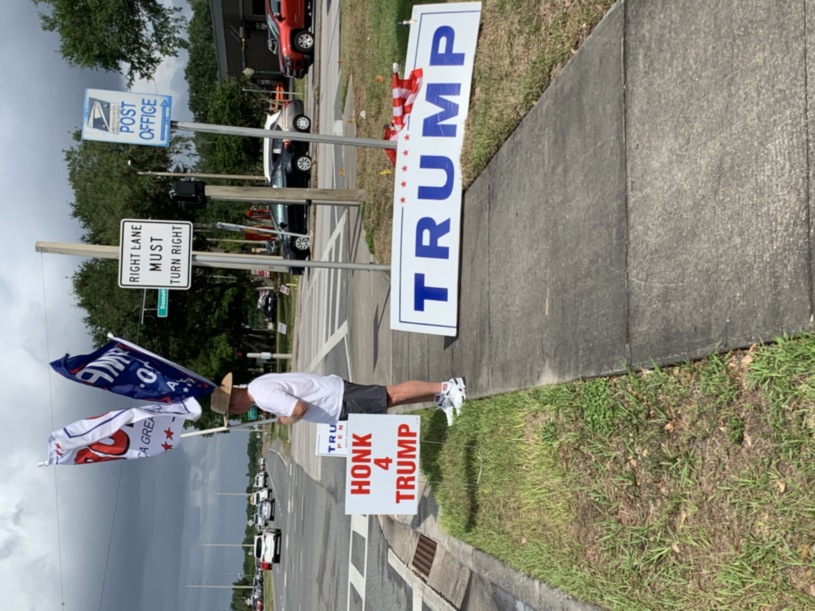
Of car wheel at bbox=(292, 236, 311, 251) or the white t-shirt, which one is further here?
car wheel at bbox=(292, 236, 311, 251)

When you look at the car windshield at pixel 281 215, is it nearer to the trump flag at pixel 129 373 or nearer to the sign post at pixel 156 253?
the sign post at pixel 156 253

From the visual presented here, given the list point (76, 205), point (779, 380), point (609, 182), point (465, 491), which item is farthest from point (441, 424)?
point (76, 205)

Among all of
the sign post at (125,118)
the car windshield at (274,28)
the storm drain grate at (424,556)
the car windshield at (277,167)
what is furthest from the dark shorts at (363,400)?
the car windshield at (274,28)

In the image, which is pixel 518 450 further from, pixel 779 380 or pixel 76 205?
pixel 76 205

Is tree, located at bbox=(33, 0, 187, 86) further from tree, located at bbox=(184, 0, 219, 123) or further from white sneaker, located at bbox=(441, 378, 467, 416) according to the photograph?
white sneaker, located at bbox=(441, 378, 467, 416)

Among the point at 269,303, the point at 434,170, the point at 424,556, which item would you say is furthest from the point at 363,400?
the point at 269,303

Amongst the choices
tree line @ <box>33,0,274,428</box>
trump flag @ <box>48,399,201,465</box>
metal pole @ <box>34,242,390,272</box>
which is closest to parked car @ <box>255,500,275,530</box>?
tree line @ <box>33,0,274,428</box>

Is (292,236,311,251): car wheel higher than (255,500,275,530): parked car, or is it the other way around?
(292,236,311,251): car wheel

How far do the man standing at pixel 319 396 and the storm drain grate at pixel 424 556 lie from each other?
4.89 feet

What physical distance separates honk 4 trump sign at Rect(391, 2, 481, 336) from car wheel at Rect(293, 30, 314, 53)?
63.5 ft

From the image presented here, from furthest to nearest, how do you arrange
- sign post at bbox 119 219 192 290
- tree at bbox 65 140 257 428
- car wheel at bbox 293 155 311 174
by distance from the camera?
tree at bbox 65 140 257 428, car wheel at bbox 293 155 311 174, sign post at bbox 119 219 192 290

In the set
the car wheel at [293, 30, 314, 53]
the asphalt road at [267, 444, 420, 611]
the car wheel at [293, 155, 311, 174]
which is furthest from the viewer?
the car wheel at [293, 30, 314, 53]

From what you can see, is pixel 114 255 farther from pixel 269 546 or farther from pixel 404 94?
pixel 269 546

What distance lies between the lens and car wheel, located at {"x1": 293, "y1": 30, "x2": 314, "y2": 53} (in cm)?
2566
